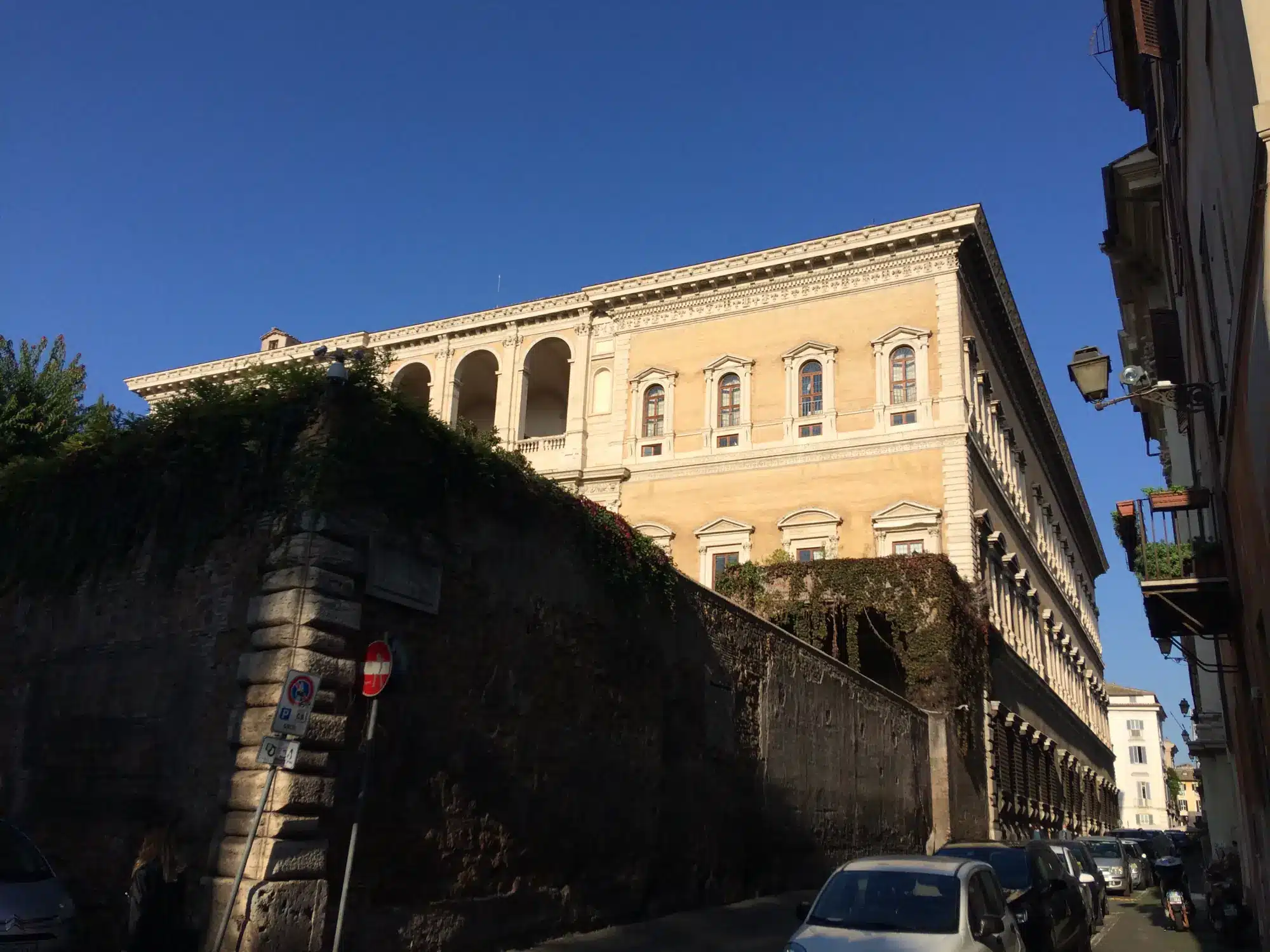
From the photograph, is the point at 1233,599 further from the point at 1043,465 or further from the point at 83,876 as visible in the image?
the point at 1043,465

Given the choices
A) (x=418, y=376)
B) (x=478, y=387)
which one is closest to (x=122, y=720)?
(x=478, y=387)

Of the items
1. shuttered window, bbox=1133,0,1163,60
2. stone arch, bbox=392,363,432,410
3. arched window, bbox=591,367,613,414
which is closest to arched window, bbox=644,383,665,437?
arched window, bbox=591,367,613,414

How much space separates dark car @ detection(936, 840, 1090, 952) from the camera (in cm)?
1118

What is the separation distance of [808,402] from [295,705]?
2773 cm

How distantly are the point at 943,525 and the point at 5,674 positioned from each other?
25.6m

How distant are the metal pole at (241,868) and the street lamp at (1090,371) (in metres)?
9.28

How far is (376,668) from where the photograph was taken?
899 centimetres

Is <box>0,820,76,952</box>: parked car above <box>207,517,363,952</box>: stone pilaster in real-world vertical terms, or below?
below

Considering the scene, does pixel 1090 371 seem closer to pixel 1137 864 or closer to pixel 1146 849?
pixel 1137 864

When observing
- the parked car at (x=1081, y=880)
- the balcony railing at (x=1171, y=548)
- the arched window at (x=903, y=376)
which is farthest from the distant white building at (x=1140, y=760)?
the balcony railing at (x=1171, y=548)

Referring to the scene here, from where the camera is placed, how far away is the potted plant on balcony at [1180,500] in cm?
1484

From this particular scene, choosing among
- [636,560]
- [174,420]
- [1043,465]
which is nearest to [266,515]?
[174,420]

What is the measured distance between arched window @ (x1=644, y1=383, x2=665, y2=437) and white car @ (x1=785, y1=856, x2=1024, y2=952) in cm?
2768

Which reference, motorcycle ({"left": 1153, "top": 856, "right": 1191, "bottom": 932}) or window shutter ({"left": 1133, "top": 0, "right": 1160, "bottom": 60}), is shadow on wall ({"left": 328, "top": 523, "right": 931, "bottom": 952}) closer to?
motorcycle ({"left": 1153, "top": 856, "right": 1191, "bottom": 932})
